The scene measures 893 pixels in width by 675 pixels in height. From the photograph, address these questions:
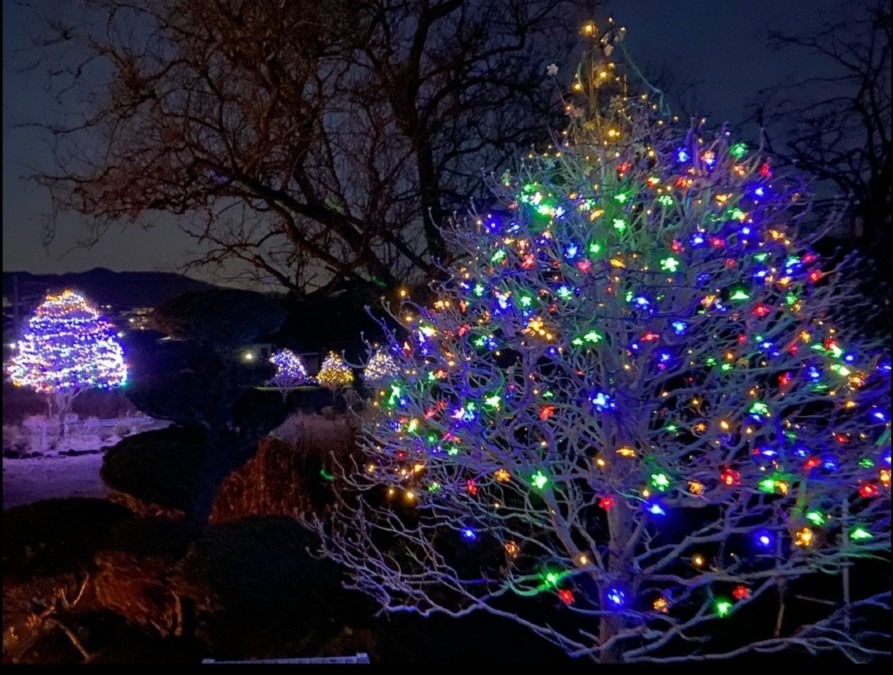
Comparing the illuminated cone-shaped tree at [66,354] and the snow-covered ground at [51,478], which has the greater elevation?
the illuminated cone-shaped tree at [66,354]

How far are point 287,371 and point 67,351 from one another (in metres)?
1.72

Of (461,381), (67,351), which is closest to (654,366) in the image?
(461,381)

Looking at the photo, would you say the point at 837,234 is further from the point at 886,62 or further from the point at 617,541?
the point at 617,541

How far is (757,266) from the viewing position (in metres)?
3.59

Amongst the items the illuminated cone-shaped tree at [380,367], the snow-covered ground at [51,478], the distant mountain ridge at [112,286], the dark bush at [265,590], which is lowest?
the dark bush at [265,590]

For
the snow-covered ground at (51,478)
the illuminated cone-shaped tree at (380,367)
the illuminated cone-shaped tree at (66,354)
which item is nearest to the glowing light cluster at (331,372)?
the illuminated cone-shaped tree at (380,367)

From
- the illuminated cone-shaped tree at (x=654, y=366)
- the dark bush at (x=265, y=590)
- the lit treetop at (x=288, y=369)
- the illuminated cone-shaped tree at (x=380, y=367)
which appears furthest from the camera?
the lit treetop at (x=288, y=369)

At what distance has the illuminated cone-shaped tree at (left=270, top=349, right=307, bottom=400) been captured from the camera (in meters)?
5.98

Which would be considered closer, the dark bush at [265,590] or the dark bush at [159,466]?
the dark bush at [265,590]

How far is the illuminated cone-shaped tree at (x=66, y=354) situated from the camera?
473 cm

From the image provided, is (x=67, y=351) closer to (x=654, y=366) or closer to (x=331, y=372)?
(x=331, y=372)

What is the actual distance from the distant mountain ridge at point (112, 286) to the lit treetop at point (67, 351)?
0.09m

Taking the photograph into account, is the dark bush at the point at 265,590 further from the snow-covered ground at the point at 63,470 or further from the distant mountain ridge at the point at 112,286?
the distant mountain ridge at the point at 112,286

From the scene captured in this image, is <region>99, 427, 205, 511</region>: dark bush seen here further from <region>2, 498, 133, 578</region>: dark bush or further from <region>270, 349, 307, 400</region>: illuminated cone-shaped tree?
<region>270, 349, 307, 400</region>: illuminated cone-shaped tree
